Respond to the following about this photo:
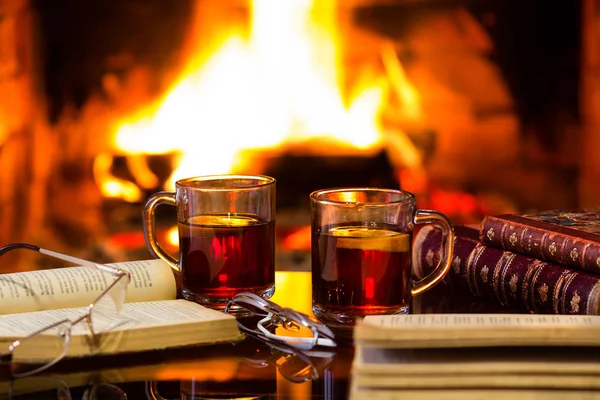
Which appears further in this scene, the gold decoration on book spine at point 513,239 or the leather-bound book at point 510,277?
the gold decoration on book spine at point 513,239

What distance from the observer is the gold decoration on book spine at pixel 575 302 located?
0.94 m

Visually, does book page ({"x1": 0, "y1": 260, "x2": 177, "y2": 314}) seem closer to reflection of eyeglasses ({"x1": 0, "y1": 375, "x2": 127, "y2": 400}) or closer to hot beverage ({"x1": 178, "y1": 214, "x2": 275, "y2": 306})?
hot beverage ({"x1": 178, "y1": 214, "x2": 275, "y2": 306})

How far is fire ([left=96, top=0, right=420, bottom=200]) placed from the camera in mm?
2244

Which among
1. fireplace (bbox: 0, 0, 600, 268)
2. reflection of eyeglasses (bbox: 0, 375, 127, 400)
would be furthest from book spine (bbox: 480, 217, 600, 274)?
fireplace (bbox: 0, 0, 600, 268)

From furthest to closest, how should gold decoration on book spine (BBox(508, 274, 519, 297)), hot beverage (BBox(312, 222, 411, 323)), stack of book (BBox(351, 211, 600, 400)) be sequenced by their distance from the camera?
gold decoration on book spine (BBox(508, 274, 519, 297)), hot beverage (BBox(312, 222, 411, 323)), stack of book (BBox(351, 211, 600, 400))

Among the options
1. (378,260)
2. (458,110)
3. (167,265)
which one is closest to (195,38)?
(458,110)

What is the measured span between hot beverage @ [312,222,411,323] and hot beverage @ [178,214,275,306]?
83 mm

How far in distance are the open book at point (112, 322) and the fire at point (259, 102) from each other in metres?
1.23

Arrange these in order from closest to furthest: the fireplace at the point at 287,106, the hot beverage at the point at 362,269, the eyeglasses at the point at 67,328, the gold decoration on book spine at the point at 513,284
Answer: the eyeglasses at the point at 67,328, the hot beverage at the point at 362,269, the gold decoration on book spine at the point at 513,284, the fireplace at the point at 287,106

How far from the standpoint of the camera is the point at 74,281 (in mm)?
997

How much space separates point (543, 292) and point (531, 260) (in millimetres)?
46

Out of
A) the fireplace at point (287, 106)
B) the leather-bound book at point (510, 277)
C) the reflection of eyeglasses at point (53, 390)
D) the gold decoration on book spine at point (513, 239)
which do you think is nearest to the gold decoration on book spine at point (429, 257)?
the leather-bound book at point (510, 277)

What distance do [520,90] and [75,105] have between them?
1.00 meters

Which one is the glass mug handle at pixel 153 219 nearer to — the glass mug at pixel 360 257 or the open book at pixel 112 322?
the open book at pixel 112 322
